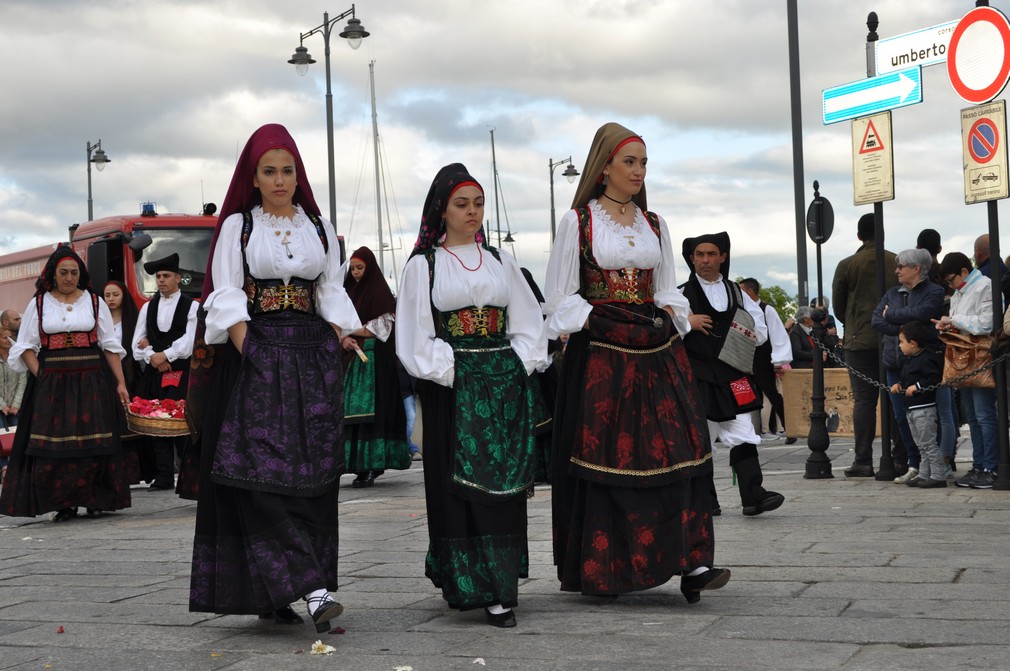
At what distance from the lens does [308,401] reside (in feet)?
19.3

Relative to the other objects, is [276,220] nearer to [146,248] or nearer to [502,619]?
[502,619]

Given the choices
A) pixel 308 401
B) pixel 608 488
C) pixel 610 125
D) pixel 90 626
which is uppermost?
pixel 610 125

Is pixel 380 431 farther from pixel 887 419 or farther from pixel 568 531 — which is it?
pixel 568 531

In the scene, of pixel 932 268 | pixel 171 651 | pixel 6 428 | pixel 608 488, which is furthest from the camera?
pixel 6 428

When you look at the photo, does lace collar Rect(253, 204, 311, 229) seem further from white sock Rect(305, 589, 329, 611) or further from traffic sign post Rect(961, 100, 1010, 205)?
traffic sign post Rect(961, 100, 1010, 205)

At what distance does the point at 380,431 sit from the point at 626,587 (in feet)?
22.1

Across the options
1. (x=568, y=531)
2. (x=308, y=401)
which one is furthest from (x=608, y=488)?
(x=308, y=401)

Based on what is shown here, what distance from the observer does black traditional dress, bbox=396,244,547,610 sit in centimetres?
591

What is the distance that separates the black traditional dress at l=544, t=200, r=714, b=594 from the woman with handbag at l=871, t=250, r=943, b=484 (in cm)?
516

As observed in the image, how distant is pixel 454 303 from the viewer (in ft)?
19.8

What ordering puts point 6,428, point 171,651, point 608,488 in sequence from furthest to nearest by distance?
point 6,428, point 608,488, point 171,651

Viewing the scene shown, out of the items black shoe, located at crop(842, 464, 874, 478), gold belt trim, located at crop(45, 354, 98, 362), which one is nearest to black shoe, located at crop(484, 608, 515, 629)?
gold belt trim, located at crop(45, 354, 98, 362)

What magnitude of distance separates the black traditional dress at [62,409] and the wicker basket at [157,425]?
471 mm

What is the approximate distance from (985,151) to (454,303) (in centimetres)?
622
